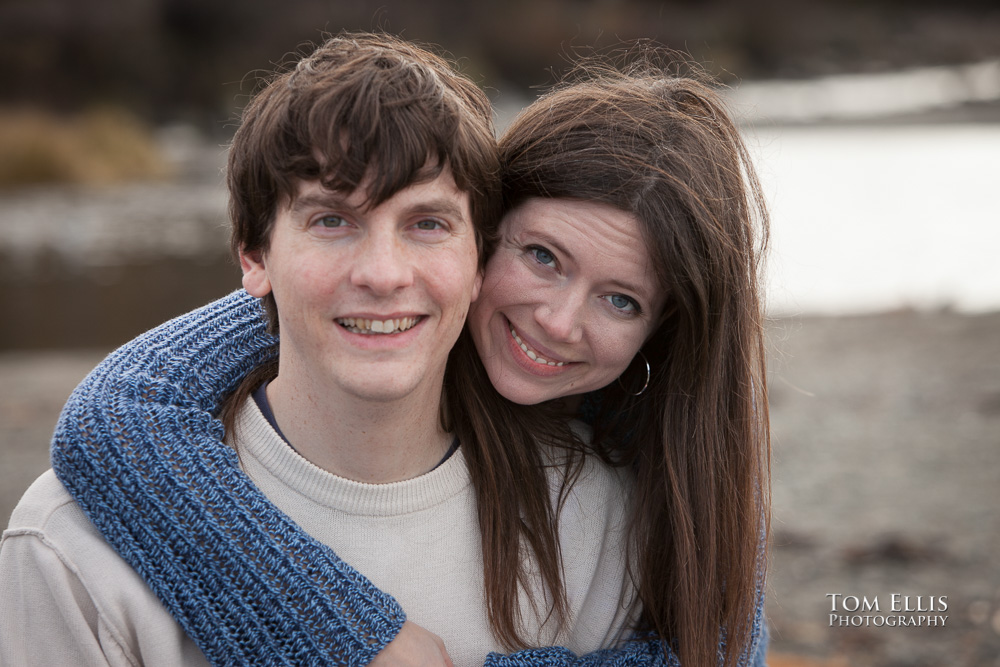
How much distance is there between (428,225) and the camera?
2229 millimetres

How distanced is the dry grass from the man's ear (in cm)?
1946

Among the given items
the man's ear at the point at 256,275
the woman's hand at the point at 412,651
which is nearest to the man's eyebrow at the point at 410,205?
the man's ear at the point at 256,275

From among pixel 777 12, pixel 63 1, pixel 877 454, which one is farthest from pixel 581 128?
pixel 777 12

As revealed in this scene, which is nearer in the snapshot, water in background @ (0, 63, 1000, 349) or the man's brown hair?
the man's brown hair

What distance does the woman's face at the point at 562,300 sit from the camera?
247 cm

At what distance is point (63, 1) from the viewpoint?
32156mm

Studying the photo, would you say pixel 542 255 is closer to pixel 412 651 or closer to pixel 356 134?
pixel 356 134

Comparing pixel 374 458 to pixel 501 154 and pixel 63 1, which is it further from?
pixel 63 1

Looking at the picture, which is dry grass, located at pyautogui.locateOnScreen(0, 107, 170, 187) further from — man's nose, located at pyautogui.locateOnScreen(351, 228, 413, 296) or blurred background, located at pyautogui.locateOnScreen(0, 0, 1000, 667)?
→ man's nose, located at pyautogui.locateOnScreen(351, 228, 413, 296)

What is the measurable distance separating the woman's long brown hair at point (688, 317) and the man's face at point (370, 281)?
434 millimetres

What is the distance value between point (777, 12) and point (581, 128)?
4813 centimetres

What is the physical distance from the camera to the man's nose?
2088mm

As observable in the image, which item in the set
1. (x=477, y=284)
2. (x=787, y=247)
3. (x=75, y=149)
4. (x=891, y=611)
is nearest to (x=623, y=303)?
(x=477, y=284)

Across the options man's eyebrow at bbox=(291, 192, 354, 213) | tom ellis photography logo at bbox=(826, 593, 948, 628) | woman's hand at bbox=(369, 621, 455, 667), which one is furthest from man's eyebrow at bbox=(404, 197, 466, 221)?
tom ellis photography logo at bbox=(826, 593, 948, 628)
